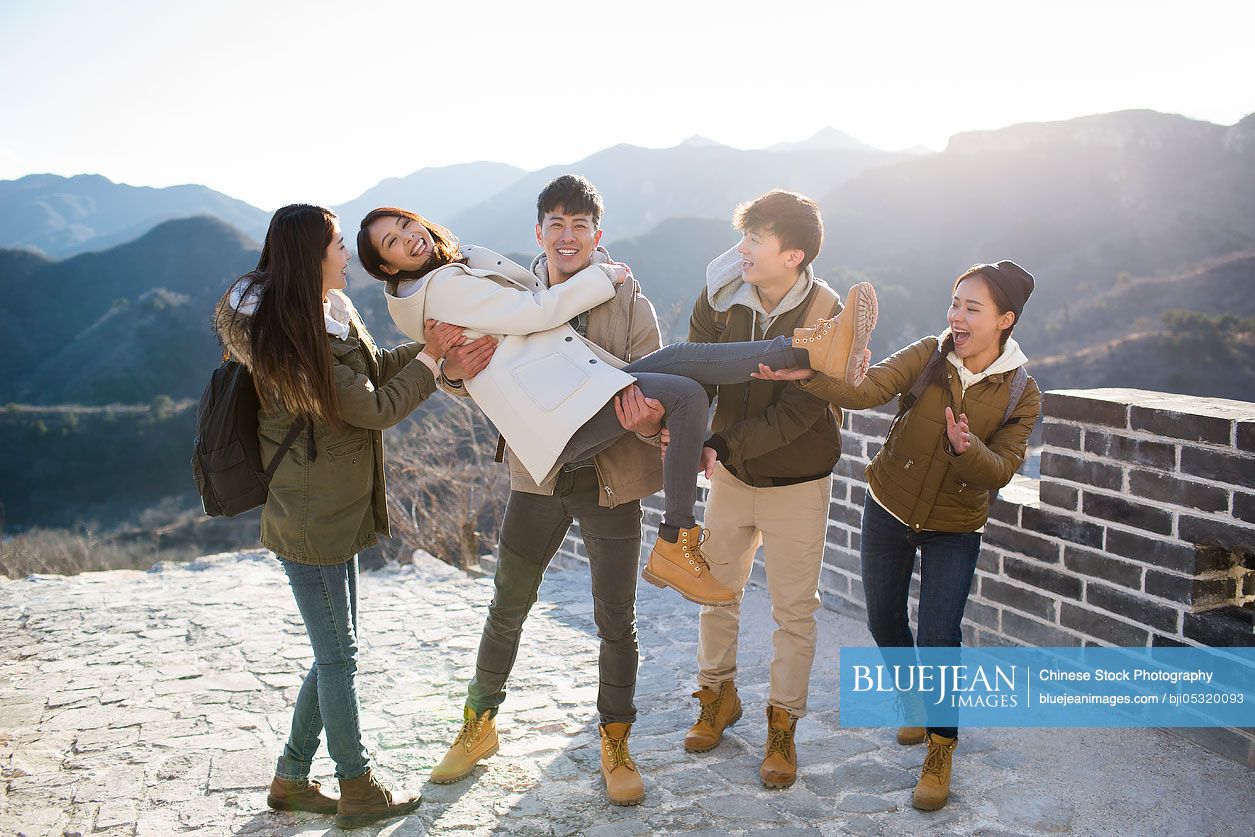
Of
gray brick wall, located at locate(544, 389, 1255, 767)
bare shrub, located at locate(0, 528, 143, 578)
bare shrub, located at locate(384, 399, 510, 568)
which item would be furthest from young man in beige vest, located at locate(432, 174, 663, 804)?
bare shrub, located at locate(0, 528, 143, 578)

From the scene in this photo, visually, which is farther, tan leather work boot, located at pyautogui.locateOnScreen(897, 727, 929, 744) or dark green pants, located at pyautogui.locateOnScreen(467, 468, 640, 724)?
tan leather work boot, located at pyautogui.locateOnScreen(897, 727, 929, 744)

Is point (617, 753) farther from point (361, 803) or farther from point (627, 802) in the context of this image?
point (361, 803)

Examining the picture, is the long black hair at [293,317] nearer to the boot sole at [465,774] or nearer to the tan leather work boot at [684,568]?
the tan leather work boot at [684,568]

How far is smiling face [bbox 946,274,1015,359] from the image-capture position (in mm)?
2773

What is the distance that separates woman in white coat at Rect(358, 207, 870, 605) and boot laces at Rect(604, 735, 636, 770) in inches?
24.7

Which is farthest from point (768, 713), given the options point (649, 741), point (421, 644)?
point (421, 644)

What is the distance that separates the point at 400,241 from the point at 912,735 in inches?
102

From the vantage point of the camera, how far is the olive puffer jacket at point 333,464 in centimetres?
251

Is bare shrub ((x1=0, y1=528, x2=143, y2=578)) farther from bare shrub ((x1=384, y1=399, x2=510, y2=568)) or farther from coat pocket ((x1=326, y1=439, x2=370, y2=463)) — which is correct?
coat pocket ((x1=326, y1=439, x2=370, y2=463))

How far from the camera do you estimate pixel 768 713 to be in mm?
3053

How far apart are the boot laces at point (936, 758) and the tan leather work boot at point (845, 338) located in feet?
4.28

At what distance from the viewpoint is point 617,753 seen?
2916 mm

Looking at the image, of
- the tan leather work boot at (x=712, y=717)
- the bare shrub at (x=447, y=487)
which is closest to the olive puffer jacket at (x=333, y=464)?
the tan leather work boot at (x=712, y=717)

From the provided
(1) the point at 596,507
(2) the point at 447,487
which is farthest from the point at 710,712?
(2) the point at 447,487
